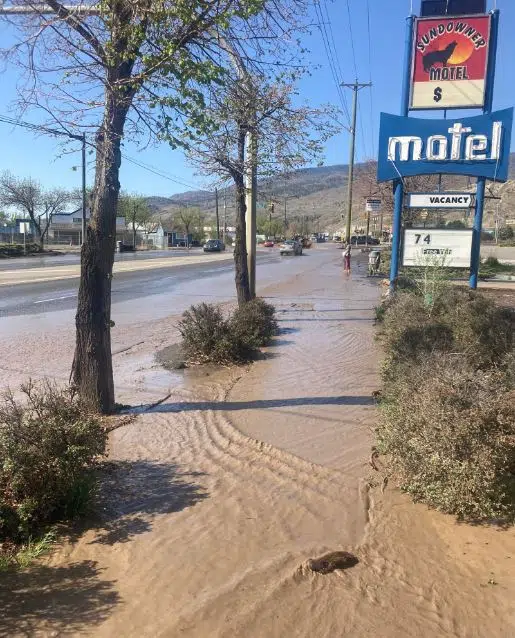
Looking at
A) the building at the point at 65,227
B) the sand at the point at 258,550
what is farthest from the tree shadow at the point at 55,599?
the building at the point at 65,227

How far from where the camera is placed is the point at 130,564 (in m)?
3.44

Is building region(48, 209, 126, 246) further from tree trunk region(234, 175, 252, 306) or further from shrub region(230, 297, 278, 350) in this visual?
shrub region(230, 297, 278, 350)

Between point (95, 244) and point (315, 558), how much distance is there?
3.78m

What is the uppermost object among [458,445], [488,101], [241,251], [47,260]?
[488,101]

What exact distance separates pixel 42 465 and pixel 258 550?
1.53 metres

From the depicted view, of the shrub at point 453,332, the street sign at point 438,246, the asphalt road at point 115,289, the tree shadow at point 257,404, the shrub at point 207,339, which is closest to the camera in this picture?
the shrub at point 453,332

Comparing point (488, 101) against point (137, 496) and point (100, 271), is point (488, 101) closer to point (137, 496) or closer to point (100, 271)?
point (100, 271)

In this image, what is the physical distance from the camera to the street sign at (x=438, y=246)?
1421 centimetres

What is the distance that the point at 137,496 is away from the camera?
14.3ft

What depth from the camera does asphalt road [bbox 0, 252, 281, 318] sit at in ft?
53.3

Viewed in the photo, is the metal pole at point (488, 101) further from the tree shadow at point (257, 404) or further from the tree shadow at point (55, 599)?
the tree shadow at point (55, 599)

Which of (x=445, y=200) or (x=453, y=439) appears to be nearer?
(x=453, y=439)

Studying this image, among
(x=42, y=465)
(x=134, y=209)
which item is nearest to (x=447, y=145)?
(x=42, y=465)

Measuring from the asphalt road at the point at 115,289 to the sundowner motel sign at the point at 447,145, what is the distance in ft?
26.6
